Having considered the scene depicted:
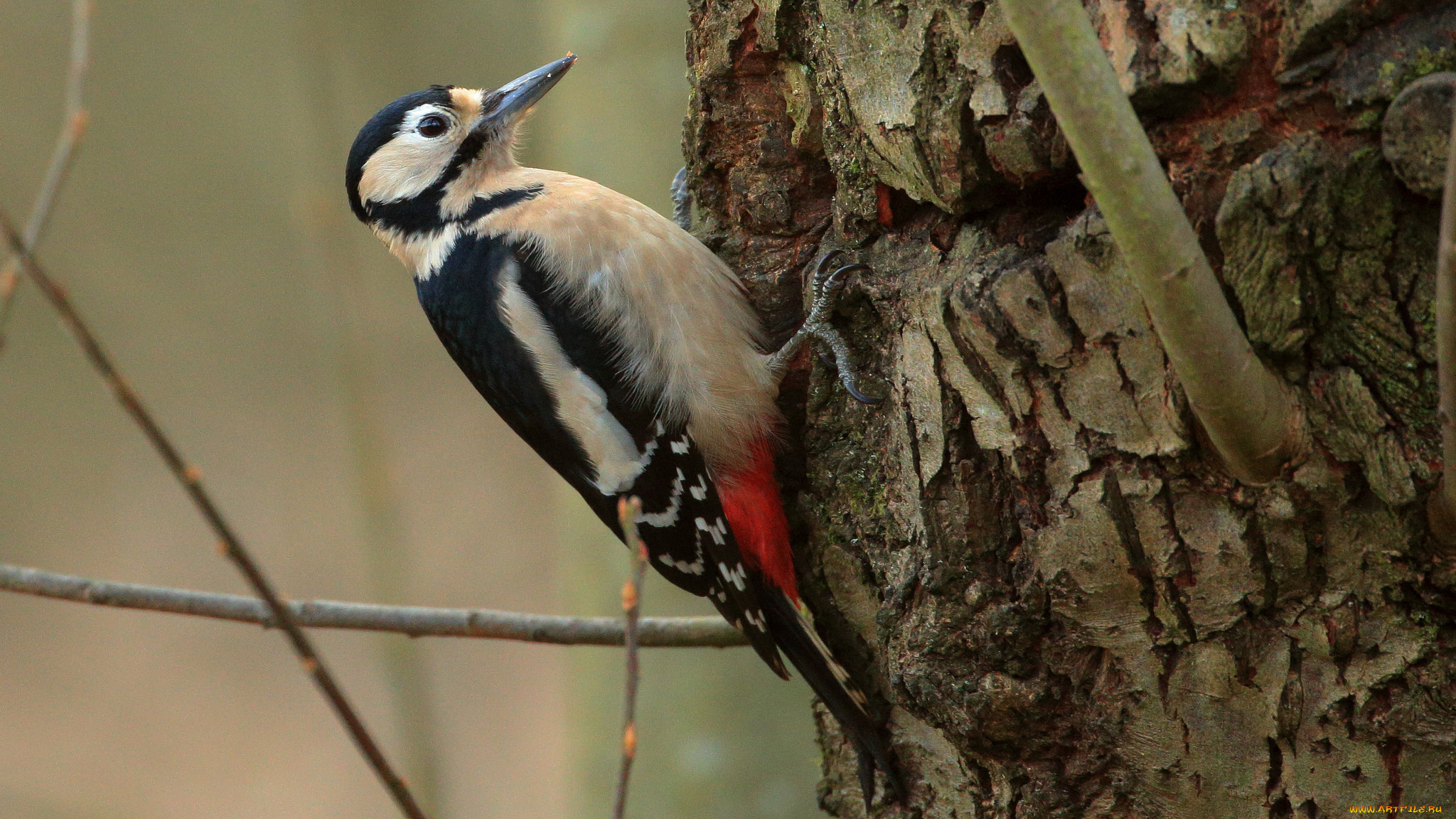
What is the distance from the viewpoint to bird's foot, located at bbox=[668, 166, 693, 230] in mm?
3346

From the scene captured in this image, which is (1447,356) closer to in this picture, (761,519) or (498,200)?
(761,519)

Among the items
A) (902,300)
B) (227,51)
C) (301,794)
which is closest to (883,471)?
(902,300)

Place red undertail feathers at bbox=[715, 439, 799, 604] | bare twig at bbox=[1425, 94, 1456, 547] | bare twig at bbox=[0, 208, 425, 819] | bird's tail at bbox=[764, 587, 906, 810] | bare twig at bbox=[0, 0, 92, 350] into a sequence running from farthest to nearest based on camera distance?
red undertail feathers at bbox=[715, 439, 799, 604], bird's tail at bbox=[764, 587, 906, 810], bare twig at bbox=[0, 0, 92, 350], bare twig at bbox=[1425, 94, 1456, 547], bare twig at bbox=[0, 208, 425, 819]

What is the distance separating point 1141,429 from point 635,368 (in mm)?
1398

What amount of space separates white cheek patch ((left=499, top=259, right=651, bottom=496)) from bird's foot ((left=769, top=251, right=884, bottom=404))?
23.5 inches

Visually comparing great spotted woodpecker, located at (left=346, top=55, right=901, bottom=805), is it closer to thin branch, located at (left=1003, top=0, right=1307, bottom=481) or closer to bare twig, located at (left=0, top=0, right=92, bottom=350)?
bare twig, located at (left=0, top=0, right=92, bottom=350)

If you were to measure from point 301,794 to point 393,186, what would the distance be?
680cm

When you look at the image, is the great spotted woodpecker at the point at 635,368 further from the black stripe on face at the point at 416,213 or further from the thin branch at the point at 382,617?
the thin branch at the point at 382,617

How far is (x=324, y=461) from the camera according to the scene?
10.3m

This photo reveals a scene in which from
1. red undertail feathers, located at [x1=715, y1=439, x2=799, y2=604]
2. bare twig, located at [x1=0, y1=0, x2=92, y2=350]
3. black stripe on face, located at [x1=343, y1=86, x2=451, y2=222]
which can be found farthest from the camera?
black stripe on face, located at [x1=343, y1=86, x2=451, y2=222]

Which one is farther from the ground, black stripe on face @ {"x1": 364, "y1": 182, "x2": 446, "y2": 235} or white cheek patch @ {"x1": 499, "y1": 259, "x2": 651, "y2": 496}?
black stripe on face @ {"x1": 364, "y1": 182, "x2": 446, "y2": 235}

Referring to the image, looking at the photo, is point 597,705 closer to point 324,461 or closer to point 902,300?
point 902,300

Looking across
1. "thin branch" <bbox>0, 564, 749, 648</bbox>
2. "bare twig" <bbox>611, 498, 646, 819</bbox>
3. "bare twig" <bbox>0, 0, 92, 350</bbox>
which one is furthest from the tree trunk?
"bare twig" <bbox>0, 0, 92, 350</bbox>

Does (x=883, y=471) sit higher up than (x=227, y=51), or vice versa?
(x=227, y=51)
